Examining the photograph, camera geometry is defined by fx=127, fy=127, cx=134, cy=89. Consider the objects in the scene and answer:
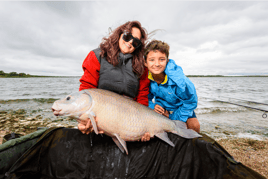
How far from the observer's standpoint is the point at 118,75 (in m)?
2.49

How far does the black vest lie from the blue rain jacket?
61 centimetres

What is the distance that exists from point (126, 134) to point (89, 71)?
53.2 inches

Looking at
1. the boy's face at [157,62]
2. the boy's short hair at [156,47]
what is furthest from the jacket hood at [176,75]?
the boy's short hair at [156,47]

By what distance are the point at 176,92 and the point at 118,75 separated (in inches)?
52.2

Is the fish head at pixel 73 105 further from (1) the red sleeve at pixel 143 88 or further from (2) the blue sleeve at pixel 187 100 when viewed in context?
(2) the blue sleeve at pixel 187 100

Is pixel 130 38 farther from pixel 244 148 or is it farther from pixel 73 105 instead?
pixel 244 148

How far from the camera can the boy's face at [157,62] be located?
8.70 ft

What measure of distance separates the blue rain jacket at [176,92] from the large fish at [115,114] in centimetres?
71

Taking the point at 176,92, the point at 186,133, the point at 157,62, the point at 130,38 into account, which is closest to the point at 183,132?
the point at 186,133

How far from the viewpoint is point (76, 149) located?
7.56ft

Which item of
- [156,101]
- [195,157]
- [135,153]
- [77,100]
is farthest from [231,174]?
[77,100]

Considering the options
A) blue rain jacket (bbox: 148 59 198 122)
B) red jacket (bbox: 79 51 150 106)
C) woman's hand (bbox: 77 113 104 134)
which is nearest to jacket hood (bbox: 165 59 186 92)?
blue rain jacket (bbox: 148 59 198 122)

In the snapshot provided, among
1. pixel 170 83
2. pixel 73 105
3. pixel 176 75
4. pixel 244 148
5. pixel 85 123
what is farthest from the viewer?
pixel 244 148

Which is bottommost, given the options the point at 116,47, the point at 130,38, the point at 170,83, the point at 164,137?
the point at 164,137
